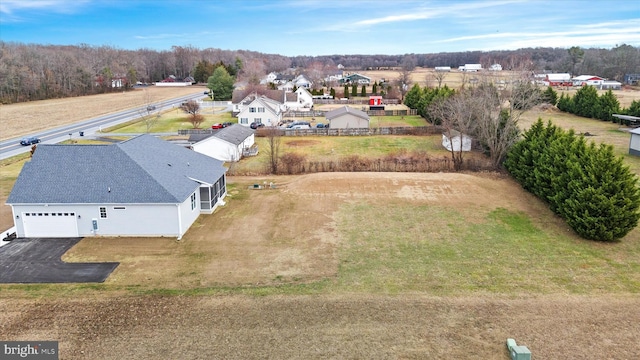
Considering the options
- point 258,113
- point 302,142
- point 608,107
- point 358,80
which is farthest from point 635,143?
point 358,80

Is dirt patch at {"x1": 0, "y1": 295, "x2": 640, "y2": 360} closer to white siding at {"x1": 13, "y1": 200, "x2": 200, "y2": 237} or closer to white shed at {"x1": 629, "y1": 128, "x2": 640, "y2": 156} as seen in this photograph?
white siding at {"x1": 13, "y1": 200, "x2": 200, "y2": 237}

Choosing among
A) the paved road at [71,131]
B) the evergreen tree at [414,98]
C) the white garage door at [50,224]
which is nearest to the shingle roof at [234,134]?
the white garage door at [50,224]

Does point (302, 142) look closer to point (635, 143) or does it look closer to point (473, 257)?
point (473, 257)

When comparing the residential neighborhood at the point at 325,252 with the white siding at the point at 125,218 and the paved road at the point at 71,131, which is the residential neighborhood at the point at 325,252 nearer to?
the white siding at the point at 125,218

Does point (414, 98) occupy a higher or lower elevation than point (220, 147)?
higher

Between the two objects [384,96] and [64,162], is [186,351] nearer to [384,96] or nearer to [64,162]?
[64,162]

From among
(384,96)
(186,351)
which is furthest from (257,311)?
(384,96)
